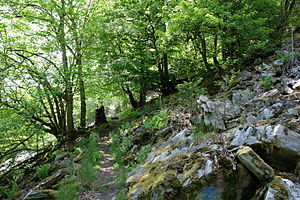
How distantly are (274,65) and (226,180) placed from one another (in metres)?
6.89

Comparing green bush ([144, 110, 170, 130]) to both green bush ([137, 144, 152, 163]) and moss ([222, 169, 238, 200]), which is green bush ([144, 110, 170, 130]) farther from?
moss ([222, 169, 238, 200])

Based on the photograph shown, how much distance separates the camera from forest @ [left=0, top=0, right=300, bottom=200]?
25.7 feet

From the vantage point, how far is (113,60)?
9.94m

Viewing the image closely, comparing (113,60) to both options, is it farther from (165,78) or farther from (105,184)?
(105,184)

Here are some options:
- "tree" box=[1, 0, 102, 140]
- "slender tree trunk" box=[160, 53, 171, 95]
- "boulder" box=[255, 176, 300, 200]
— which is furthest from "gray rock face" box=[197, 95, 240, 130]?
"slender tree trunk" box=[160, 53, 171, 95]

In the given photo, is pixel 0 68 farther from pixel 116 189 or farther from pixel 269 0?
pixel 269 0

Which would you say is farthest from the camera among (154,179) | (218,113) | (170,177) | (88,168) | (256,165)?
(88,168)

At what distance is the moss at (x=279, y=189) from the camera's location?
207cm

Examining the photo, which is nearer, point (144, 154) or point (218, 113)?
point (218, 113)

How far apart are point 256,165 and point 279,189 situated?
1.20 feet

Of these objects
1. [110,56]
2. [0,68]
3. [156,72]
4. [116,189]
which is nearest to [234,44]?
[156,72]

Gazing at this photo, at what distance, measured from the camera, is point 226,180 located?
267 cm

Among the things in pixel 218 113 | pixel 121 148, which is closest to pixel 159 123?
pixel 121 148

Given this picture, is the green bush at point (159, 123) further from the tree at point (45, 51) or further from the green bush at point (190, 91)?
the tree at point (45, 51)
